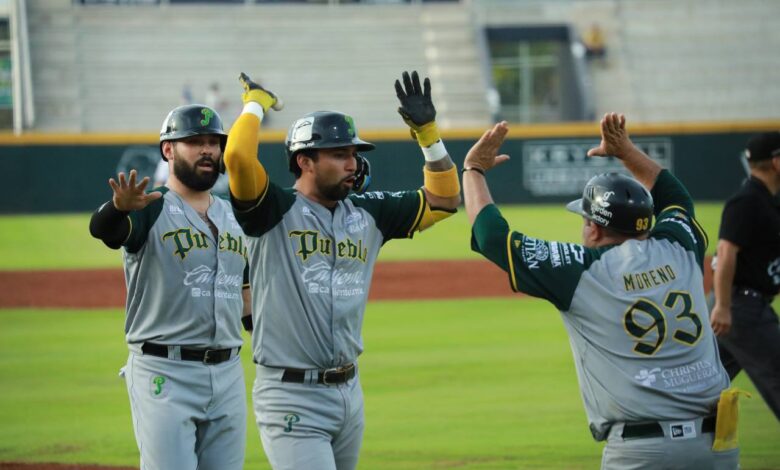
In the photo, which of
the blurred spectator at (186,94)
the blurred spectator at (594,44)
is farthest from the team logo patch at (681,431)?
the blurred spectator at (594,44)

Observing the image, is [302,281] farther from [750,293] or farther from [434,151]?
[750,293]

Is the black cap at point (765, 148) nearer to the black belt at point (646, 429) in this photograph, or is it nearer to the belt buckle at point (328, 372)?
the black belt at point (646, 429)

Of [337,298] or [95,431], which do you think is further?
[95,431]

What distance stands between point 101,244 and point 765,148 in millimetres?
18523

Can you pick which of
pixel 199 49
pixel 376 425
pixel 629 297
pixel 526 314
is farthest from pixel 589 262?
pixel 199 49

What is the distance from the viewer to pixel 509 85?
35969 mm

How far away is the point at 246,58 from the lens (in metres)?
35.0

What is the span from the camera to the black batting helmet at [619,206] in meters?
4.91

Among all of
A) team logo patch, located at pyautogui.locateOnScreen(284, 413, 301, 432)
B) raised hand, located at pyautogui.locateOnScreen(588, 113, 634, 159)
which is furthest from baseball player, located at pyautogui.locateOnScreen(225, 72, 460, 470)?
raised hand, located at pyautogui.locateOnScreen(588, 113, 634, 159)

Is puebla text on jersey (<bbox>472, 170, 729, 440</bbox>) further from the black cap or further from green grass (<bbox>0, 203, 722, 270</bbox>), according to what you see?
green grass (<bbox>0, 203, 722, 270</bbox>)

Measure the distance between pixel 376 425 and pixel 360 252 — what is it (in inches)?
171

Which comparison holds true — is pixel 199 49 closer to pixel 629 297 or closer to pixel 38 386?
pixel 38 386

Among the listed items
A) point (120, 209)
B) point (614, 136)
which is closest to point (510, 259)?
point (614, 136)

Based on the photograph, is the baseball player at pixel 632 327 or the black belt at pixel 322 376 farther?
the black belt at pixel 322 376
